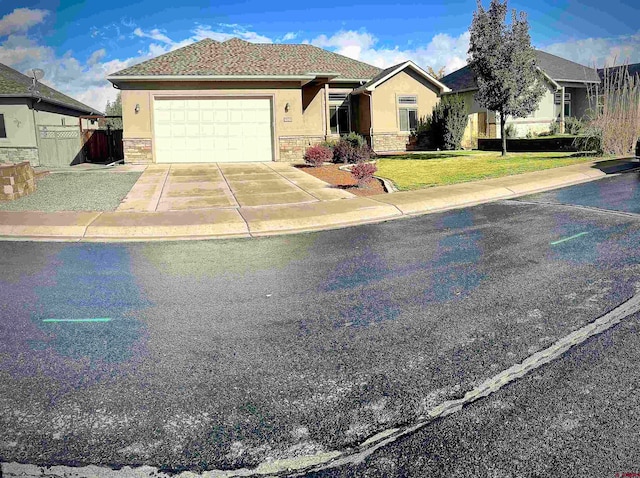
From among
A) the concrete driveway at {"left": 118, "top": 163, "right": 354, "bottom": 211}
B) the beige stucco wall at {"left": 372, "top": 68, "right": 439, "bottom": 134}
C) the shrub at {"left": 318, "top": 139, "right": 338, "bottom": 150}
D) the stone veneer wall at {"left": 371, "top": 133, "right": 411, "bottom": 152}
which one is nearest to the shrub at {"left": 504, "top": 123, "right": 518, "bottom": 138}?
the beige stucco wall at {"left": 372, "top": 68, "right": 439, "bottom": 134}

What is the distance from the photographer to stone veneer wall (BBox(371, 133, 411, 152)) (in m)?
29.5

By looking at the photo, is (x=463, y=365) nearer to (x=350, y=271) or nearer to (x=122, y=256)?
(x=350, y=271)

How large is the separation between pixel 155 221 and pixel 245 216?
180 cm

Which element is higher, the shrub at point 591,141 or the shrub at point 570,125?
the shrub at point 570,125

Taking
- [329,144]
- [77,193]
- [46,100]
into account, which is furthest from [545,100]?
[77,193]

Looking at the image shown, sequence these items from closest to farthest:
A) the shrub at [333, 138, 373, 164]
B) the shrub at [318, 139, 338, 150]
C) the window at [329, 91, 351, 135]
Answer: the shrub at [333, 138, 373, 164] < the shrub at [318, 139, 338, 150] < the window at [329, 91, 351, 135]

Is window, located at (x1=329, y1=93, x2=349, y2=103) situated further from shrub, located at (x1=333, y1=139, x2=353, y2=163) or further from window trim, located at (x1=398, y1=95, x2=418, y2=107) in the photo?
shrub, located at (x1=333, y1=139, x2=353, y2=163)

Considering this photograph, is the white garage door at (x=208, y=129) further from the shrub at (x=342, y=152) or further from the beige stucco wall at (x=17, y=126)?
the beige stucco wall at (x=17, y=126)

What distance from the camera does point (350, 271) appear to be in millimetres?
7375

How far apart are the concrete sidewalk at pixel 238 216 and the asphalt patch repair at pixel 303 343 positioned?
1.77 meters

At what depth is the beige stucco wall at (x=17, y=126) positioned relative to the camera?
28.5 metres

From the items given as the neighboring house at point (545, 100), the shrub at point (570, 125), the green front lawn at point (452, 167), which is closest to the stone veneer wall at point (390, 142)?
the neighboring house at point (545, 100)

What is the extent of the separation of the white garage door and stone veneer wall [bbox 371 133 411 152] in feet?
22.2

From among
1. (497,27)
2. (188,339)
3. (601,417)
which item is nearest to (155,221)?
(188,339)
